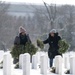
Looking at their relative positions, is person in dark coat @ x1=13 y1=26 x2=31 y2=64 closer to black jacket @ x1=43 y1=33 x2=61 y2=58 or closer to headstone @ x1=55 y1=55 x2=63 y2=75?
black jacket @ x1=43 y1=33 x2=61 y2=58

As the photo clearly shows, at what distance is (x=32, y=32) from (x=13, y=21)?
11.8ft

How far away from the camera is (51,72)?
11.5 meters

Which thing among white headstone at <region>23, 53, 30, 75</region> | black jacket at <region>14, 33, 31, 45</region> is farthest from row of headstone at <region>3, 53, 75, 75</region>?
black jacket at <region>14, 33, 31, 45</region>

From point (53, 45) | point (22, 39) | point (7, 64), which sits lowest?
point (7, 64)

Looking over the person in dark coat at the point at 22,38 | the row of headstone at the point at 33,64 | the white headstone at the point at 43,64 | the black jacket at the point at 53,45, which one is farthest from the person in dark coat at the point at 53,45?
the white headstone at the point at 43,64

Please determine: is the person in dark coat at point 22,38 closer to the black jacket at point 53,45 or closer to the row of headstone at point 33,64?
the row of headstone at point 33,64

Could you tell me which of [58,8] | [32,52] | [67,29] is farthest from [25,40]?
[58,8]

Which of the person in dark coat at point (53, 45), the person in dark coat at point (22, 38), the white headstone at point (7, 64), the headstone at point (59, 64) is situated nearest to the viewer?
the white headstone at point (7, 64)

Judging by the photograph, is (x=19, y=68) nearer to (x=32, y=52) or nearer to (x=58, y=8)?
(x=32, y=52)

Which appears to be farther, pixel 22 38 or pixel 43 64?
pixel 22 38

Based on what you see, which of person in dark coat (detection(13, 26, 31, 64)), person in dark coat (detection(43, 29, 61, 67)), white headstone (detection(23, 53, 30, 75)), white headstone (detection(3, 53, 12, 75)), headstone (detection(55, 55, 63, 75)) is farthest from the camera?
person in dark coat (detection(43, 29, 61, 67))

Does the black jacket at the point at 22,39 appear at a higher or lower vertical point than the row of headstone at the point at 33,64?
higher

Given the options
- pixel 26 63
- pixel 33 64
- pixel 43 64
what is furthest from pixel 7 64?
pixel 33 64

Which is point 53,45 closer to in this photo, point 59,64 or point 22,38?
point 22,38
